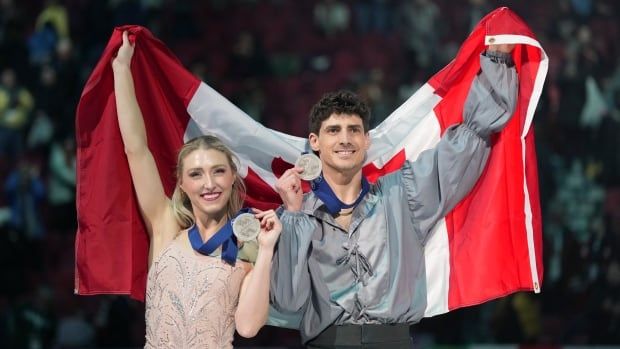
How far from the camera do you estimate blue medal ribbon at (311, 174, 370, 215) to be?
127 inches

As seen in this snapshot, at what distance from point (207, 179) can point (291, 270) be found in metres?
0.39

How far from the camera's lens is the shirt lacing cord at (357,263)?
10.5 feet

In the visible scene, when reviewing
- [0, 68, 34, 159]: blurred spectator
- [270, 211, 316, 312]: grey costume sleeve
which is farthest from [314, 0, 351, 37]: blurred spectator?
[270, 211, 316, 312]: grey costume sleeve

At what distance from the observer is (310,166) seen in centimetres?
322

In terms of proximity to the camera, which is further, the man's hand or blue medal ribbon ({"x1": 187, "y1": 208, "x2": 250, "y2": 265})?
the man's hand

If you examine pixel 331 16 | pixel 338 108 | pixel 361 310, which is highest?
pixel 331 16

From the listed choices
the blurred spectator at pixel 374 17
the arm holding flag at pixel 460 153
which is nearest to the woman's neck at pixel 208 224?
the arm holding flag at pixel 460 153

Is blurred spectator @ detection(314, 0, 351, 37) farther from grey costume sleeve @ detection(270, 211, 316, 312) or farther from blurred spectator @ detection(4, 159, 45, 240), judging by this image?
grey costume sleeve @ detection(270, 211, 316, 312)

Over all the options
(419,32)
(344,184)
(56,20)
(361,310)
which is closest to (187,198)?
(344,184)

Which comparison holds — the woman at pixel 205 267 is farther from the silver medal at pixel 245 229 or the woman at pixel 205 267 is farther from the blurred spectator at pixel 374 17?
the blurred spectator at pixel 374 17

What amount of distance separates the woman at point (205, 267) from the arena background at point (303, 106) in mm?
3685

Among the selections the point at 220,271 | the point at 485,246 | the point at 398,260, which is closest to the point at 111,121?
the point at 220,271

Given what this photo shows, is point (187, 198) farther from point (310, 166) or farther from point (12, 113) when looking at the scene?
point (12, 113)

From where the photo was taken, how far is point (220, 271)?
309 cm
